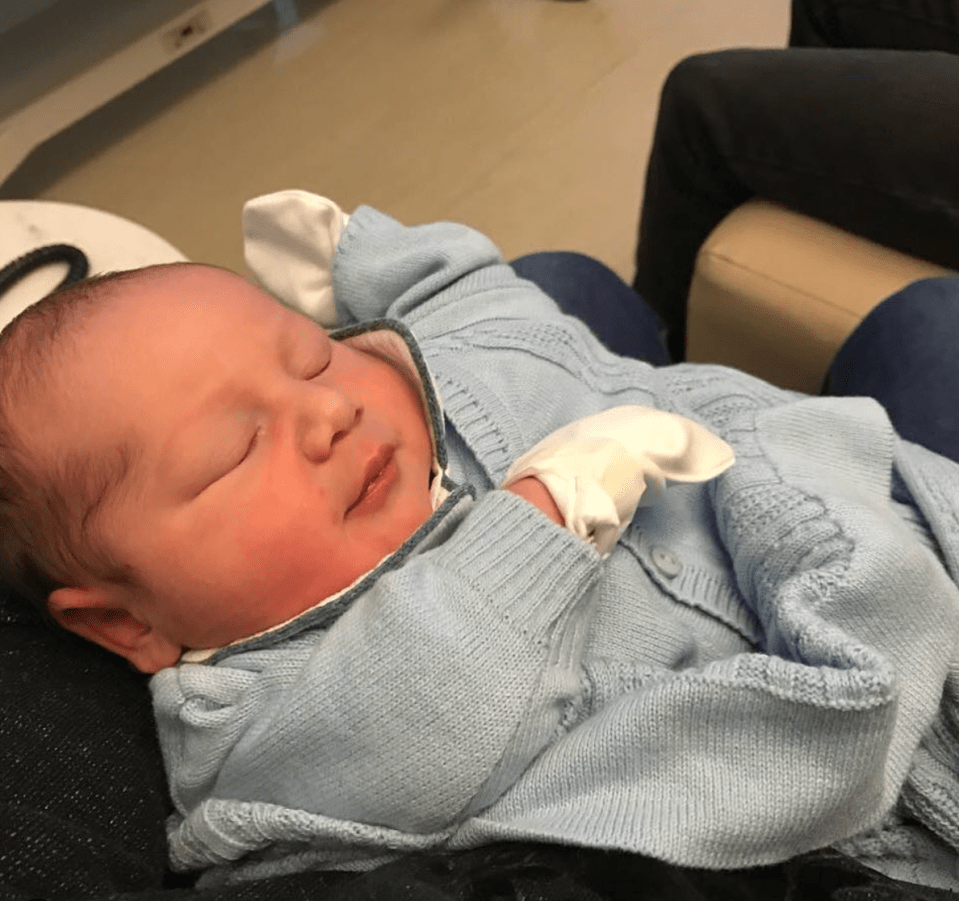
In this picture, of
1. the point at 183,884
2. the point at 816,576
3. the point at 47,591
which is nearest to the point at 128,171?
the point at 47,591

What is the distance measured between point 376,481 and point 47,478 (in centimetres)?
Result: 21

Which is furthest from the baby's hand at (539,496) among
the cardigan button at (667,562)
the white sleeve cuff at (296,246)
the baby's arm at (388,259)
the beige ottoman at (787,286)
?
the beige ottoman at (787,286)

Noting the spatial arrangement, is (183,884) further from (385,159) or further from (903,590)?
(385,159)

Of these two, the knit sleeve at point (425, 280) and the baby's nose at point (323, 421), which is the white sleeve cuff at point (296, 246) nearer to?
the knit sleeve at point (425, 280)

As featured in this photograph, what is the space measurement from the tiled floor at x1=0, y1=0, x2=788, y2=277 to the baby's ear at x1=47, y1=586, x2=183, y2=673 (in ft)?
3.85

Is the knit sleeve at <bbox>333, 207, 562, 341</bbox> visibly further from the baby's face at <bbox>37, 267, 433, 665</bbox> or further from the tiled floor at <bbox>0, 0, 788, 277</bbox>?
the tiled floor at <bbox>0, 0, 788, 277</bbox>

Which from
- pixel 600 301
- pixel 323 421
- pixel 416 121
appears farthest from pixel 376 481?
pixel 416 121

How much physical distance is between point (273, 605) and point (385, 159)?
142 centimetres

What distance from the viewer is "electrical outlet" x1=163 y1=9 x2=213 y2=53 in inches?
74.2

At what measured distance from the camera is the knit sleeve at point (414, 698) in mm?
548

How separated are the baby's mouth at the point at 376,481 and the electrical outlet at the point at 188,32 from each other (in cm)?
158

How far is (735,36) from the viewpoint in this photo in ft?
6.41

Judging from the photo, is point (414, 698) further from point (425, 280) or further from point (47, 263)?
point (47, 263)

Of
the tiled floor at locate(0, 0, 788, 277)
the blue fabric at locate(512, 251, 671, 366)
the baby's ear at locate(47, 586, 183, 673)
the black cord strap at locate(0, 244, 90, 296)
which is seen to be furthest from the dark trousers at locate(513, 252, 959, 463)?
the tiled floor at locate(0, 0, 788, 277)
